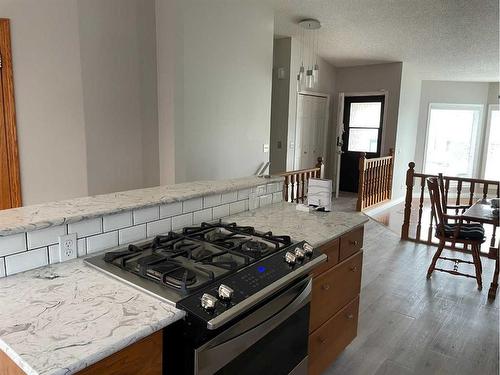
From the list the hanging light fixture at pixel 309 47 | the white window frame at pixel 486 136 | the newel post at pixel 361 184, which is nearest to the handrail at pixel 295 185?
the hanging light fixture at pixel 309 47

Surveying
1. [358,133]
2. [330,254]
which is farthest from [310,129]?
[330,254]

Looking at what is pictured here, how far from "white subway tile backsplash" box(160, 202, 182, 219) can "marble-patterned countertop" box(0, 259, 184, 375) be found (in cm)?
49

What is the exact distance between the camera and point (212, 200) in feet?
6.85

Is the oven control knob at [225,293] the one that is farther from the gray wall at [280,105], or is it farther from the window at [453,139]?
the window at [453,139]

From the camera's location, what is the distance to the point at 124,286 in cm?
126

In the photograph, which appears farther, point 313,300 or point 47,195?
point 47,195

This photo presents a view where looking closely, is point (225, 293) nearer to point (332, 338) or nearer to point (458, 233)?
point (332, 338)

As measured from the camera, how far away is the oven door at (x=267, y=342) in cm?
117

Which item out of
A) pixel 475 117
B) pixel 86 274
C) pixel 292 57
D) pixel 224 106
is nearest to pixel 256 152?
pixel 224 106

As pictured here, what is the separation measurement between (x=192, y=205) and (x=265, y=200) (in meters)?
0.70

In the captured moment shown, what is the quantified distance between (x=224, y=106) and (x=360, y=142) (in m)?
4.10

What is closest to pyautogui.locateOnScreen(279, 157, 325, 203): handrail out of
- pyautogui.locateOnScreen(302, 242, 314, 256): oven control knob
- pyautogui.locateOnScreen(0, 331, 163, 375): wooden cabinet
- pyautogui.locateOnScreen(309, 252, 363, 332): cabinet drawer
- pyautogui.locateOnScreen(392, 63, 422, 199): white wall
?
pyautogui.locateOnScreen(309, 252, 363, 332): cabinet drawer

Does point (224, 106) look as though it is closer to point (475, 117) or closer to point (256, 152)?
point (256, 152)

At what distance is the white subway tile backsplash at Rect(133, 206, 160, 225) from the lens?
1685 mm
